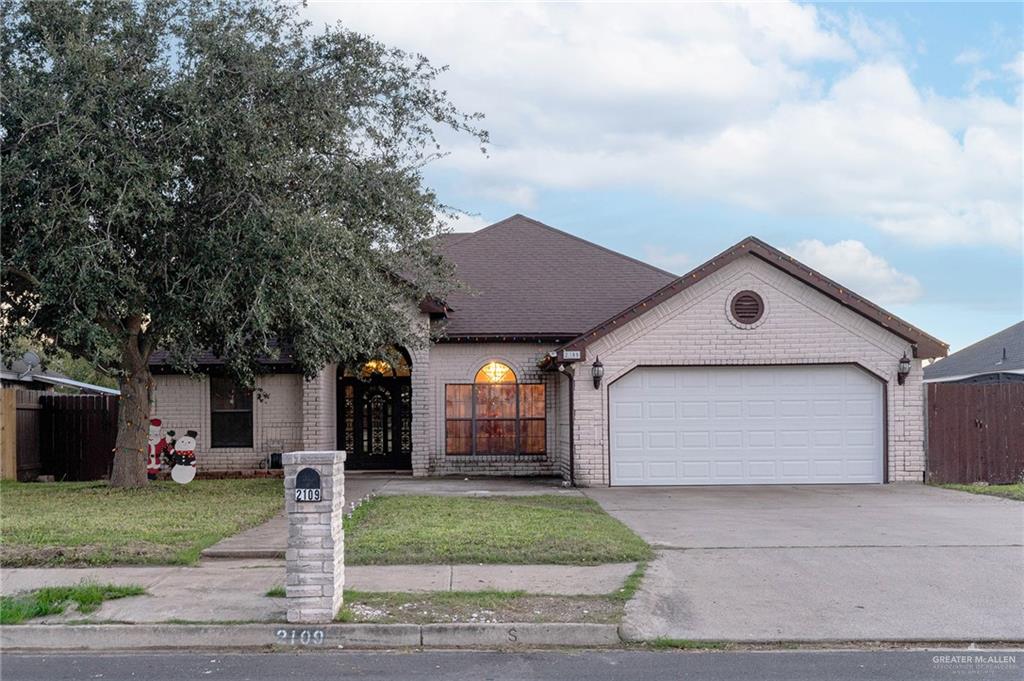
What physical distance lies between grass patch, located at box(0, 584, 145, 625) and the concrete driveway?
4433 millimetres

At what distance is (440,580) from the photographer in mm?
9594

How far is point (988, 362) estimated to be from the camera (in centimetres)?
3247

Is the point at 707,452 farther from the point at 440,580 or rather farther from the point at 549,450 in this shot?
the point at 440,580

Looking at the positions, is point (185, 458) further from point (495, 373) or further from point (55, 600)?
point (55, 600)

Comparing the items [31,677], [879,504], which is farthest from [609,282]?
[31,677]

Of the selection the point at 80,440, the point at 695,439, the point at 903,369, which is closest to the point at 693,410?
the point at 695,439

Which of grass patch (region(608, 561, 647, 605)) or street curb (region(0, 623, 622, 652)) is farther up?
grass patch (region(608, 561, 647, 605))

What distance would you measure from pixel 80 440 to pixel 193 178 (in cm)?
939

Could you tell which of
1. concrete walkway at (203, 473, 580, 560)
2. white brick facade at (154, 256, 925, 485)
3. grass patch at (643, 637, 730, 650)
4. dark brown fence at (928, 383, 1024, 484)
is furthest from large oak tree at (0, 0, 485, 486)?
dark brown fence at (928, 383, 1024, 484)

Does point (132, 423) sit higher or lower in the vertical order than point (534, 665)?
higher

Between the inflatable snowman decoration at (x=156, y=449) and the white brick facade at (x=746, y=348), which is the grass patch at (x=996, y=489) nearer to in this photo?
the white brick facade at (x=746, y=348)

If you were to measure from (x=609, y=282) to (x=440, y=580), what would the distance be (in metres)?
15.2

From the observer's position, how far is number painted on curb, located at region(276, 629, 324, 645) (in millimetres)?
7930

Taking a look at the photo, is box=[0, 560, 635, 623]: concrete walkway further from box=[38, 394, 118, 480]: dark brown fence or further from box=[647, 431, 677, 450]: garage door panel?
box=[38, 394, 118, 480]: dark brown fence
